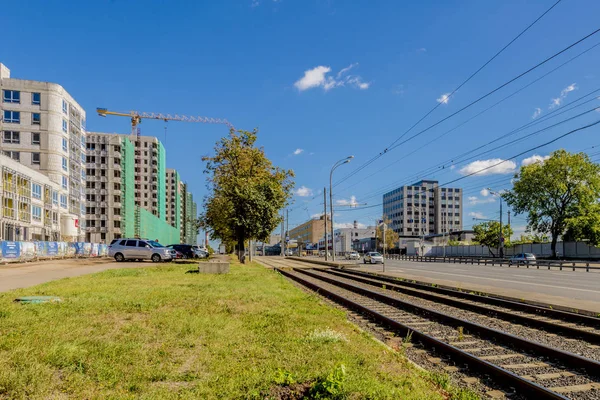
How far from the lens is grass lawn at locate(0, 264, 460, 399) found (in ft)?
15.6

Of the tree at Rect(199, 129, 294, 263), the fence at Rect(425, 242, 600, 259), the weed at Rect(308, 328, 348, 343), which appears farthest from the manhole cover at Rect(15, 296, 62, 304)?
the fence at Rect(425, 242, 600, 259)

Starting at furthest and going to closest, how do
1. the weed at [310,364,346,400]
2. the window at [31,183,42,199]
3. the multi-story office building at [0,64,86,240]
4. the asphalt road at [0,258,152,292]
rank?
the multi-story office building at [0,64,86,240]
the window at [31,183,42,199]
the asphalt road at [0,258,152,292]
the weed at [310,364,346,400]

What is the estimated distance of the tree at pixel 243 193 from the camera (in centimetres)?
3362

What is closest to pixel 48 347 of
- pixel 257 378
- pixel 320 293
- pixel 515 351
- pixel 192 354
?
pixel 192 354

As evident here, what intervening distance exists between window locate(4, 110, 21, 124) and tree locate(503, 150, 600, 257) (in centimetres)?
8056

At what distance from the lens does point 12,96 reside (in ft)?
195

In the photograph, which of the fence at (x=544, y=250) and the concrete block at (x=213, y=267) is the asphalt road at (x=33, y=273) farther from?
the fence at (x=544, y=250)

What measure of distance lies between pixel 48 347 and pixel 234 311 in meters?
4.61

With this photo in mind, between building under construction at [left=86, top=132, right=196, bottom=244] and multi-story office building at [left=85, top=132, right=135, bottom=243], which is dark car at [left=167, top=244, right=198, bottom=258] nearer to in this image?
building under construction at [left=86, top=132, right=196, bottom=244]

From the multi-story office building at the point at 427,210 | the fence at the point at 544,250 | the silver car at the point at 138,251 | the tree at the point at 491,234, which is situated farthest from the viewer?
the multi-story office building at the point at 427,210

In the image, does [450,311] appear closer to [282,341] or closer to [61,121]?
[282,341]

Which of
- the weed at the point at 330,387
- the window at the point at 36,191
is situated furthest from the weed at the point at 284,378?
the window at the point at 36,191

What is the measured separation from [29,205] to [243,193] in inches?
1362

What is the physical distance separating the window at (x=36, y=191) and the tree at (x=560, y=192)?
72807 millimetres
